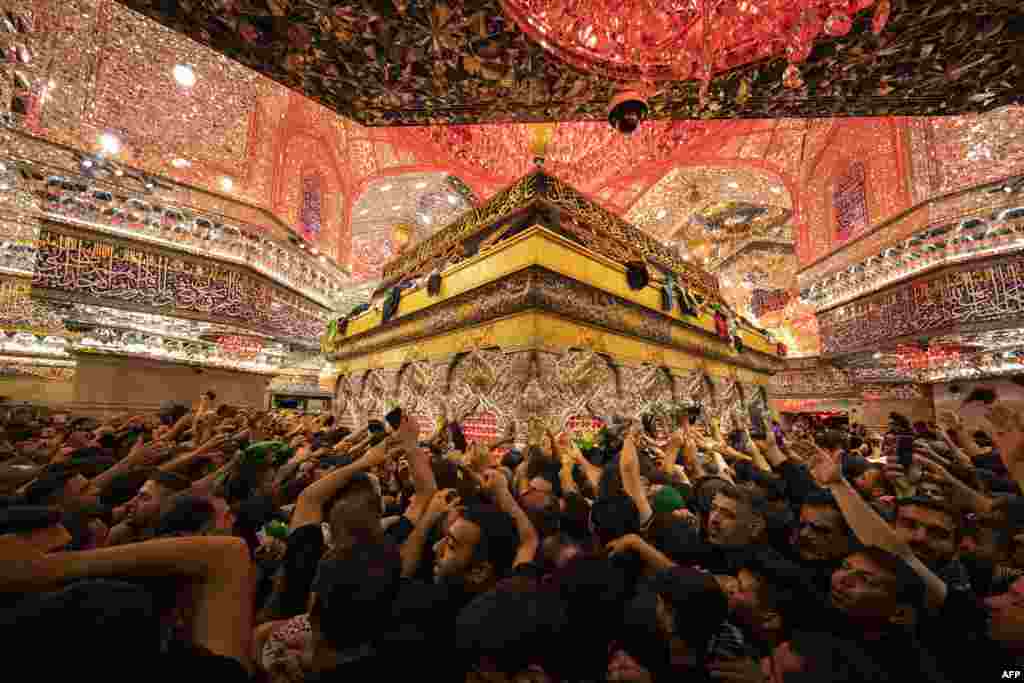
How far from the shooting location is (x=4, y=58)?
240 inches

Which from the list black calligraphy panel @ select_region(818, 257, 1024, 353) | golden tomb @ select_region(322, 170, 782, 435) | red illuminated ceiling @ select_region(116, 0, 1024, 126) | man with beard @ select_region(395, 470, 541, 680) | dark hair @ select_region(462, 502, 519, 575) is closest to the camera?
man with beard @ select_region(395, 470, 541, 680)

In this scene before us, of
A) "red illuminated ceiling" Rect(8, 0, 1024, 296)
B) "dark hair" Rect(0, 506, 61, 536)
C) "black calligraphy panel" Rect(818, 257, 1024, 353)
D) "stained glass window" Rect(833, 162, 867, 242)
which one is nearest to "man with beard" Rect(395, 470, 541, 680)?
"dark hair" Rect(0, 506, 61, 536)

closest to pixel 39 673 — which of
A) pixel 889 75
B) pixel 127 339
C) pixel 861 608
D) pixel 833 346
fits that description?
pixel 861 608

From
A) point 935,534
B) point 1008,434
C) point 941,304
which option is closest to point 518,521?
point 935,534

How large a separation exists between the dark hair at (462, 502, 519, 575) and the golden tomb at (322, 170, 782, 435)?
7.24 feet

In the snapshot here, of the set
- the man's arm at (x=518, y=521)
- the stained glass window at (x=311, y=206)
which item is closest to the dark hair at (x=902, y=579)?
the man's arm at (x=518, y=521)

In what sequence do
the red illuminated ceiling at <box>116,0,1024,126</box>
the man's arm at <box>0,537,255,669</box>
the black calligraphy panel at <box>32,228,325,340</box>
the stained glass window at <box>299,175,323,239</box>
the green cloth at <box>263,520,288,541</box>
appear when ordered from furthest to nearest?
1. the stained glass window at <box>299,175,323,239</box>
2. the black calligraphy panel at <box>32,228,325,340</box>
3. the red illuminated ceiling at <box>116,0,1024,126</box>
4. the green cloth at <box>263,520,288,541</box>
5. the man's arm at <box>0,537,255,669</box>

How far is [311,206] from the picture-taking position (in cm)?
980

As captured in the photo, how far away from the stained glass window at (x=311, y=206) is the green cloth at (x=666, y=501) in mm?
10539

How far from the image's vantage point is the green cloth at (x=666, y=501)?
1648 millimetres

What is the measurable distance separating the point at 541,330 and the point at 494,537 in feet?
8.50

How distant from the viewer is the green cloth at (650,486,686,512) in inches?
64.9

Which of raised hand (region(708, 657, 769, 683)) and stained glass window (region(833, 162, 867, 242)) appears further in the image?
stained glass window (region(833, 162, 867, 242))

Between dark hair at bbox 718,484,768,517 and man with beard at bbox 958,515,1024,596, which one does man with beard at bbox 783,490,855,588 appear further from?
man with beard at bbox 958,515,1024,596
